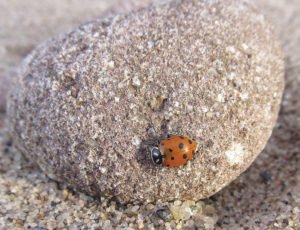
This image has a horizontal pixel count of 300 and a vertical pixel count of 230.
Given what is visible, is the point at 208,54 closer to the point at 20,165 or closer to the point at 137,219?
the point at 137,219

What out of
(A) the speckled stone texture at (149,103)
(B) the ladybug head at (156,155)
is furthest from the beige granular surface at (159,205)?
(B) the ladybug head at (156,155)

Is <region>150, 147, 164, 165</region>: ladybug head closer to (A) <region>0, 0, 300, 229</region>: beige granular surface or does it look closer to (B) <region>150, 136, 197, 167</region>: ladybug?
(B) <region>150, 136, 197, 167</region>: ladybug

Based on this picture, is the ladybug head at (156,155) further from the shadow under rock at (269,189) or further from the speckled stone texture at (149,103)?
the shadow under rock at (269,189)

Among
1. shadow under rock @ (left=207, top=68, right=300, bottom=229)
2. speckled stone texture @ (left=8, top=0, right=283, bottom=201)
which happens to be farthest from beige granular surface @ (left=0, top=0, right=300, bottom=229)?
speckled stone texture @ (left=8, top=0, right=283, bottom=201)

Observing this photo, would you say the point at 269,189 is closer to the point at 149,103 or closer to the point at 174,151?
the point at 174,151

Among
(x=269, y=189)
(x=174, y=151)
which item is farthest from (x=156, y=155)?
(x=269, y=189)

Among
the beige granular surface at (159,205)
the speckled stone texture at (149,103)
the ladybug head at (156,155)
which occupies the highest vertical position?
the speckled stone texture at (149,103)
